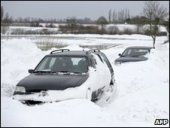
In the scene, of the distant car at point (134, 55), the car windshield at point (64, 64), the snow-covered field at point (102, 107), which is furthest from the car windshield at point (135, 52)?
the car windshield at point (64, 64)

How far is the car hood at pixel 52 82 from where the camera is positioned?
26.8ft

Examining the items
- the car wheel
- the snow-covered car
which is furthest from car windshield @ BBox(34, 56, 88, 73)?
the car wheel

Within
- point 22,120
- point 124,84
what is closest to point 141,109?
point 22,120

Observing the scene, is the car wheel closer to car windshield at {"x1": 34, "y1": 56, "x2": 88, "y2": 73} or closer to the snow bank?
car windshield at {"x1": 34, "y1": 56, "x2": 88, "y2": 73}

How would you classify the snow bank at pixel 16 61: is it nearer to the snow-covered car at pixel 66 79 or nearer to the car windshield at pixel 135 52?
the snow-covered car at pixel 66 79

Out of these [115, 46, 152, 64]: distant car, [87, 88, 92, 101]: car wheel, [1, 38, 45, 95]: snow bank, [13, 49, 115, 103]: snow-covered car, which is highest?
[13, 49, 115, 103]: snow-covered car

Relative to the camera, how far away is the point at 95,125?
6281 millimetres

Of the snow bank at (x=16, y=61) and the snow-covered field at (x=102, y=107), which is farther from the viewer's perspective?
the snow bank at (x=16, y=61)

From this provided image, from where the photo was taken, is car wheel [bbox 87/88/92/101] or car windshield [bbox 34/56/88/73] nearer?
car wheel [bbox 87/88/92/101]

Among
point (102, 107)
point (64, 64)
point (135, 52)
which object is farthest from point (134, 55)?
point (102, 107)

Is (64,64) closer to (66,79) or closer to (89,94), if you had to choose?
(66,79)

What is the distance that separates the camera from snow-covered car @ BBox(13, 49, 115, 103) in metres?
8.06

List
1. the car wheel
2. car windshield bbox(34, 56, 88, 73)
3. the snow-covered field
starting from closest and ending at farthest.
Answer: the snow-covered field, the car wheel, car windshield bbox(34, 56, 88, 73)

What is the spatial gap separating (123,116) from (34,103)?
2001 mm
